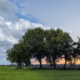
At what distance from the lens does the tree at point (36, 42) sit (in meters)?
50.7

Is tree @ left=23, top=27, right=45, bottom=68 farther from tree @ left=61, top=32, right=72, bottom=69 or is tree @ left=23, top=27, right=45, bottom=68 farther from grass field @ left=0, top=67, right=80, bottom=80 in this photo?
grass field @ left=0, top=67, right=80, bottom=80

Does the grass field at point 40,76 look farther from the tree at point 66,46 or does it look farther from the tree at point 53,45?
the tree at point 66,46

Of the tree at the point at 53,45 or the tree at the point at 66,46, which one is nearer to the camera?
the tree at the point at 53,45

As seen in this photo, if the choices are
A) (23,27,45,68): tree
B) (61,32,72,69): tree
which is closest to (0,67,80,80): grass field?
(61,32,72,69): tree

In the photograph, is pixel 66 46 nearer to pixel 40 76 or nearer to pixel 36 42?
pixel 36 42

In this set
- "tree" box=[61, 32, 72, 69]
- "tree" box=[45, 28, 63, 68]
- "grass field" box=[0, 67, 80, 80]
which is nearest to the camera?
"grass field" box=[0, 67, 80, 80]

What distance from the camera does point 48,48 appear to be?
5012 centimetres

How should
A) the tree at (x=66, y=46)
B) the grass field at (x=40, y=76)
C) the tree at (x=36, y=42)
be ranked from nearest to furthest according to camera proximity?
the grass field at (x=40, y=76)
the tree at (x=66, y=46)
the tree at (x=36, y=42)

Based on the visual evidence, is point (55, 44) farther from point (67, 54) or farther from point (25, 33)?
point (25, 33)

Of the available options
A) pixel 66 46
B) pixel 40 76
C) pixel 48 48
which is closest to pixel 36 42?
pixel 48 48

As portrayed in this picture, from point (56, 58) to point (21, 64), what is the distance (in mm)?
15917

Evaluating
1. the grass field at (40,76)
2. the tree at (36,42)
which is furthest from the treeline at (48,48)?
the grass field at (40,76)

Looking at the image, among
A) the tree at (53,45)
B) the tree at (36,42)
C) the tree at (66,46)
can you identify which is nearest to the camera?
the tree at (53,45)

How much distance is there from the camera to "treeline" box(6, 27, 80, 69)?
49.9m
